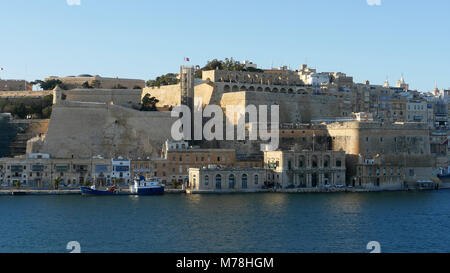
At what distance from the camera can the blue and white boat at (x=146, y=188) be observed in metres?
37.3

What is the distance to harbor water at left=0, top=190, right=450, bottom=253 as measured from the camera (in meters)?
22.2

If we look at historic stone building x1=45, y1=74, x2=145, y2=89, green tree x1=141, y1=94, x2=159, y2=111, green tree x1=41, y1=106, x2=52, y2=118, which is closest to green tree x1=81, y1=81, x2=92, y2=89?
historic stone building x1=45, y1=74, x2=145, y2=89

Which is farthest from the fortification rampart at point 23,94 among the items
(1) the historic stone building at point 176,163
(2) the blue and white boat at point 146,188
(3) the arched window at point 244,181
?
(3) the arched window at point 244,181

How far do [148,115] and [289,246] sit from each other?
24.4 m

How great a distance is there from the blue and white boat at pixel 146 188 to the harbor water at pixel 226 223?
0.86 m

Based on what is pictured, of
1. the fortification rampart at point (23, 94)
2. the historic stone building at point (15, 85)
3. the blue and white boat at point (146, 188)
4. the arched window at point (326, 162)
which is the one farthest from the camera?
the historic stone building at point (15, 85)

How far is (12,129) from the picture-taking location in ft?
155

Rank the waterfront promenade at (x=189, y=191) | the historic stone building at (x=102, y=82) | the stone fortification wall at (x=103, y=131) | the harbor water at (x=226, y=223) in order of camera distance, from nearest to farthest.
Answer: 1. the harbor water at (x=226, y=223)
2. the waterfront promenade at (x=189, y=191)
3. the stone fortification wall at (x=103, y=131)
4. the historic stone building at (x=102, y=82)

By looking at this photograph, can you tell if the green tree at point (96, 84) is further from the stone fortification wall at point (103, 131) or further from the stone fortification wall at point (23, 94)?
the stone fortification wall at point (103, 131)

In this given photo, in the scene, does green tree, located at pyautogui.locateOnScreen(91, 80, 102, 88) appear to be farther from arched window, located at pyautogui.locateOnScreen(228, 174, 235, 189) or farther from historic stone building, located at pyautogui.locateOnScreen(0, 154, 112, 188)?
arched window, located at pyautogui.locateOnScreen(228, 174, 235, 189)

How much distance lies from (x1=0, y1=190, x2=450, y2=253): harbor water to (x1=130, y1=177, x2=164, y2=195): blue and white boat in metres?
0.86

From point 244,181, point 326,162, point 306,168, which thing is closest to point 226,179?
point 244,181
